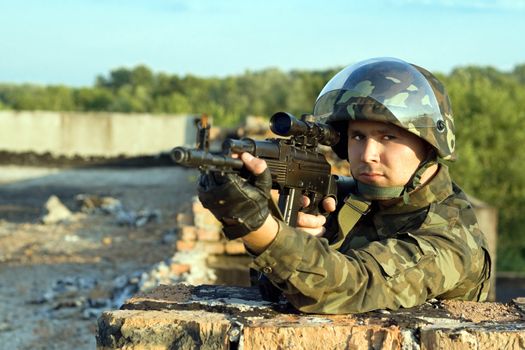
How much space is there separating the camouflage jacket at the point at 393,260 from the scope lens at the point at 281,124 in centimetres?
40

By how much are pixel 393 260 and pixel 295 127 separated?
536mm

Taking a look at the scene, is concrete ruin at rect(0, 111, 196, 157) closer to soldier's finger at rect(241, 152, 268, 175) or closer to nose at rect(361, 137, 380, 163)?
nose at rect(361, 137, 380, 163)

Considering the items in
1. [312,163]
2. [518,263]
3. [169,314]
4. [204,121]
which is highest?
[204,121]

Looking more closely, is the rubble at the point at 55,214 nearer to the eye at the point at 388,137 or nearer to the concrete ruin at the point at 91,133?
the eye at the point at 388,137

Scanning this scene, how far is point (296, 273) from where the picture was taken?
2350mm

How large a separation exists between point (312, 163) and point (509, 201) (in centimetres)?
1855

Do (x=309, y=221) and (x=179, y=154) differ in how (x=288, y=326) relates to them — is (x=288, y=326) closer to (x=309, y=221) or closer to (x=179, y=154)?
(x=309, y=221)

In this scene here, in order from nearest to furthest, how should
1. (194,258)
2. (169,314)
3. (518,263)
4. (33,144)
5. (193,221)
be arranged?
(169,314)
(194,258)
(193,221)
(518,263)
(33,144)

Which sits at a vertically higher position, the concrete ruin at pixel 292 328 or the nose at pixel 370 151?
the nose at pixel 370 151

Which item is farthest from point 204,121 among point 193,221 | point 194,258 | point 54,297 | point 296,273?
point 54,297

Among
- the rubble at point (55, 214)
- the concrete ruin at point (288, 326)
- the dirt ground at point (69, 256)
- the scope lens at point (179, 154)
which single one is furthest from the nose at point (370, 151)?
the rubble at point (55, 214)

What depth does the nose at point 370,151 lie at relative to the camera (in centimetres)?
284

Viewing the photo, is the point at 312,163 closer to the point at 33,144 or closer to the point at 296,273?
the point at 296,273

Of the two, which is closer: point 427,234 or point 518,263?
point 427,234
